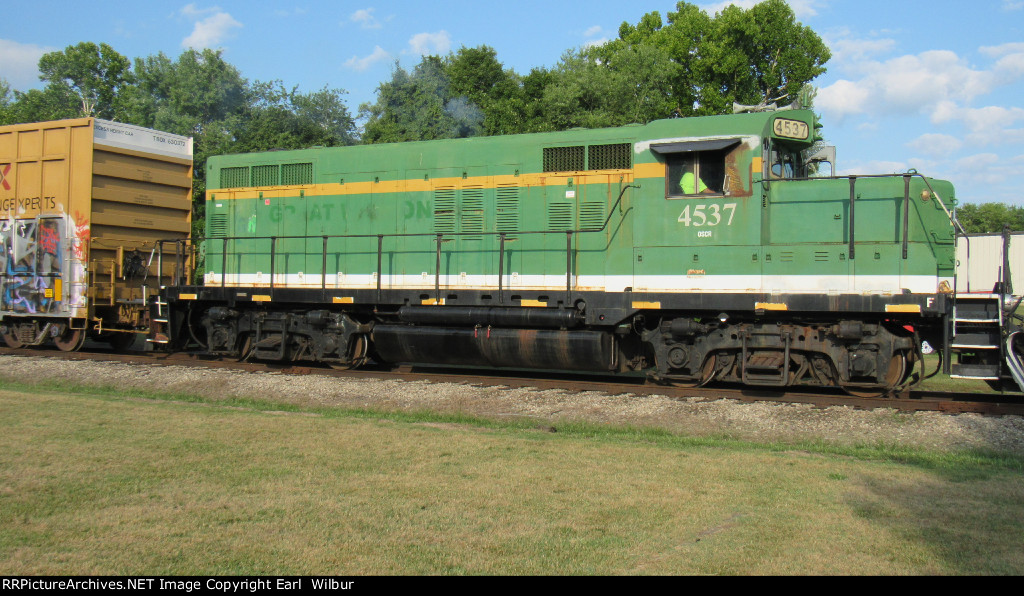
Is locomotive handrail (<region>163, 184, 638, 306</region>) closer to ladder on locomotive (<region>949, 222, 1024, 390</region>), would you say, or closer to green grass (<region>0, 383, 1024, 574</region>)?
green grass (<region>0, 383, 1024, 574</region>)

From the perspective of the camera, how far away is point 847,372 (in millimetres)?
9578

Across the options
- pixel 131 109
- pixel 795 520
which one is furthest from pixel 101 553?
pixel 131 109

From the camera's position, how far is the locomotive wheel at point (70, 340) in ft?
48.6

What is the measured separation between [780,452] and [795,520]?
2.59 meters

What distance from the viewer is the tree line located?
30266 millimetres

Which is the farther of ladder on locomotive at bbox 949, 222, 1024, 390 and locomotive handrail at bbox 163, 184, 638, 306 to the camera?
locomotive handrail at bbox 163, 184, 638, 306

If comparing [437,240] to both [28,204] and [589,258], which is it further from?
[28,204]

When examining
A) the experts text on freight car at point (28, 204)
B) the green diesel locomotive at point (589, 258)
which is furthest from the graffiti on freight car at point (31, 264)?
the green diesel locomotive at point (589, 258)

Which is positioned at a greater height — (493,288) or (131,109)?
(131,109)

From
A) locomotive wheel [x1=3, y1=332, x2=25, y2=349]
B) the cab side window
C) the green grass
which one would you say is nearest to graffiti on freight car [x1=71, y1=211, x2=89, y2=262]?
locomotive wheel [x1=3, y1=332, x2=25, y2=349]

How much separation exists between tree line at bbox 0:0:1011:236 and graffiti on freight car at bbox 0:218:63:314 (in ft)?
42.1

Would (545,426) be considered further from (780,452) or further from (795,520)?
(795,520)

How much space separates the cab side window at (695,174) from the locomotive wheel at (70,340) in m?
12.0

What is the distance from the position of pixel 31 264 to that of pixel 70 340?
1.75m
